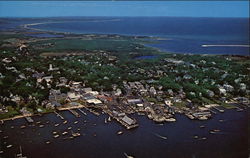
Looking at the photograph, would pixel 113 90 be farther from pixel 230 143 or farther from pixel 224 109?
pixel 230 143

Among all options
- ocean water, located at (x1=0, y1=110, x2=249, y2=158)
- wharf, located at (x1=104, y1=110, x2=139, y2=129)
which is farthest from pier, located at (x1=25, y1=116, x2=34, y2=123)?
wharf, located at (x1=104, y1=110, x2=139, y2=129)

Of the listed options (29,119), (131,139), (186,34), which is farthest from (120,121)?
(186,34)

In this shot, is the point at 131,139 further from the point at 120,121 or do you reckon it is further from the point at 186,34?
the point at 186,34

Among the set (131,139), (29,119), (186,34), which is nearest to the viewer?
(131,139)

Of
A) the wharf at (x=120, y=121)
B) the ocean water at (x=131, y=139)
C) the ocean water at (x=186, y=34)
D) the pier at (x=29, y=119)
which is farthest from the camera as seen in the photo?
the ocean water at (x=186, y=34)

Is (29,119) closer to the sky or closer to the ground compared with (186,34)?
closer to the ground

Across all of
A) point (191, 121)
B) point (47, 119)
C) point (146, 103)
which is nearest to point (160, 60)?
Answer: point (146, 103)

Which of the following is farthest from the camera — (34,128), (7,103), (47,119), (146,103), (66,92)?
(66,92)

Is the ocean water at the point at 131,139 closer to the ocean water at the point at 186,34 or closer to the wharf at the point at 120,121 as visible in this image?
the wharf at the point at 120,121

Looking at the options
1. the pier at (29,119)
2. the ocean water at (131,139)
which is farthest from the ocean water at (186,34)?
the pier at (29,119)
